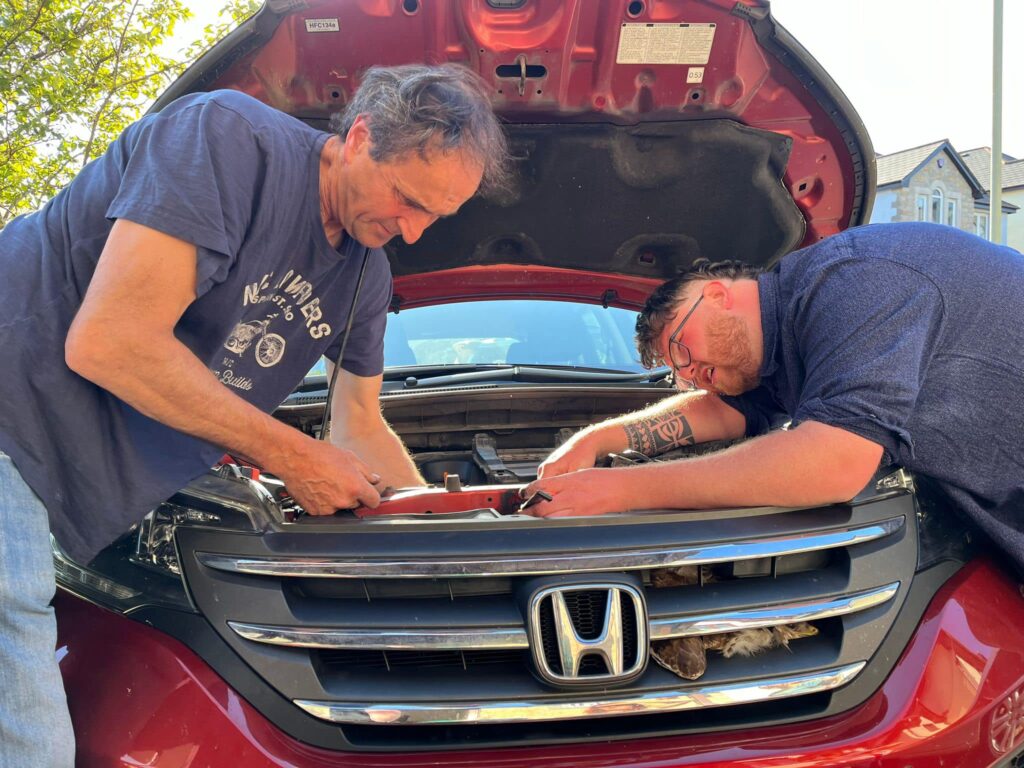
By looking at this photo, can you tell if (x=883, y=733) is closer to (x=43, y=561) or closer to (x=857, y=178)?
(x=43, y=561)

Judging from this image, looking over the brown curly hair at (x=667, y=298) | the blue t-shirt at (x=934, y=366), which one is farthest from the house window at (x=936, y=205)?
the blue t-shirt at (x=934, y=366)

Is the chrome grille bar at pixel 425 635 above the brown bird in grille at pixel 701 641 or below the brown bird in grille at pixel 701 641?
above

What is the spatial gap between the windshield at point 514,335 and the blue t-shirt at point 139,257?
54.7 inches

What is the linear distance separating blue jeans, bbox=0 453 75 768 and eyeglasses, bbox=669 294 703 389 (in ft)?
4.83

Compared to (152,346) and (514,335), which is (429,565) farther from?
(514,335)

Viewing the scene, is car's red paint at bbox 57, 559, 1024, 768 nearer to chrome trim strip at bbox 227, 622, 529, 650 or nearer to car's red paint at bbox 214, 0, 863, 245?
chrome trim strip at bbox 227, 622, 529, 650

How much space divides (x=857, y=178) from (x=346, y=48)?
4.99 feet

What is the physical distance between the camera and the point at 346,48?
2.11m

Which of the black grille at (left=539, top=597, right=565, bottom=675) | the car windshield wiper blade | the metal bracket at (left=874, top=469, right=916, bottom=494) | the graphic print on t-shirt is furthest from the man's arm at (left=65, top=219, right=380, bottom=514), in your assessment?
the car windshield wiper blade

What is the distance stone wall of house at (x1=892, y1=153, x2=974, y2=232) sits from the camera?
27.2m

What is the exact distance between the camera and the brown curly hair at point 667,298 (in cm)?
212

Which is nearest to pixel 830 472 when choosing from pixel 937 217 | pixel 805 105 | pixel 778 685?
pixel 778 685

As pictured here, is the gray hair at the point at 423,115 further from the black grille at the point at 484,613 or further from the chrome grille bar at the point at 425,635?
the chrome grille bar at the point at 425,635

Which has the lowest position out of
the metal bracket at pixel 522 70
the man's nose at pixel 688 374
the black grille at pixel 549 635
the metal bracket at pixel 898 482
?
the black grille at pixel 549 635
